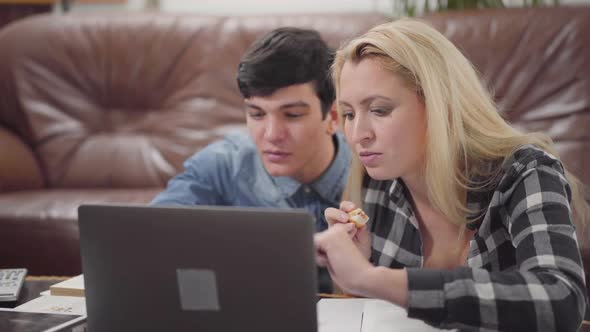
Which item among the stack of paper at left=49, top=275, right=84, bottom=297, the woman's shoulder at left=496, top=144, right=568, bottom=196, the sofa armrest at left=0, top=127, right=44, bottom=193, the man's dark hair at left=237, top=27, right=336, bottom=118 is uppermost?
the sofa armrest at left=0, top=127, right=44, bottom=193

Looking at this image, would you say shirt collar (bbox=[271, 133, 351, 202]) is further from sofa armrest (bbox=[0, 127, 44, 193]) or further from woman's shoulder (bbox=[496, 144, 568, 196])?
sofa armrest (bbox=[0, 127, 44, 193])

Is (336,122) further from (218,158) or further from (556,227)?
(556,227)

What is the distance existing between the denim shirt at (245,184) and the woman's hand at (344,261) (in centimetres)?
80

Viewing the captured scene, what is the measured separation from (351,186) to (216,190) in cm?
57

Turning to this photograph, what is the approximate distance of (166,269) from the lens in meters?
0.85

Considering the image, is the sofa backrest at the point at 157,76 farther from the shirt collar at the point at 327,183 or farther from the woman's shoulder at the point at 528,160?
the woman's shoulder at the point at 528,160

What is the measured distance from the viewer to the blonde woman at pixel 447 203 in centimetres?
89

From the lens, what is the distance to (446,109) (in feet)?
3.76

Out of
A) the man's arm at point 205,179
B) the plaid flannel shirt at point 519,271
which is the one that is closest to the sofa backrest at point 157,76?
the man's arm at point 205,179

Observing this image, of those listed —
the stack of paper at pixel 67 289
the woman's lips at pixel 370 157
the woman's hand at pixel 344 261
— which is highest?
the woman's lips at pixel 370 157

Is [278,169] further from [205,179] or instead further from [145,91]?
[145,91]

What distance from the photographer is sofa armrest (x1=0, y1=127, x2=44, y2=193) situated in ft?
8.35

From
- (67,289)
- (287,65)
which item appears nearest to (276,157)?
(287,65)

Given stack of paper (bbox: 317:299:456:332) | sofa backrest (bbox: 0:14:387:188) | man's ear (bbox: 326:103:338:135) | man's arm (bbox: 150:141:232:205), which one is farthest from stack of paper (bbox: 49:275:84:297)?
sofa backrest (bbox: 0:14:387:188)
